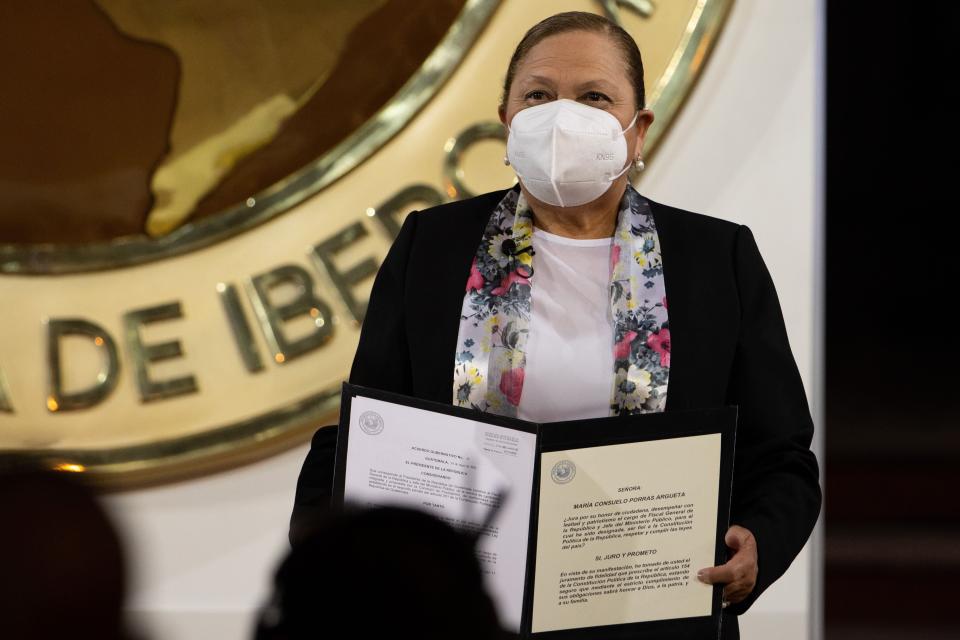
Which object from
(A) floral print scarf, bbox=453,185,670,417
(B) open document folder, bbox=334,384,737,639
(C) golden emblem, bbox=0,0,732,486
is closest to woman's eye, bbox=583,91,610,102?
(A) floral print scarf, bbox=453,185,670,417

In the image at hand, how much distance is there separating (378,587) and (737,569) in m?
0.78

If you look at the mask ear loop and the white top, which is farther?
the mask ear loop

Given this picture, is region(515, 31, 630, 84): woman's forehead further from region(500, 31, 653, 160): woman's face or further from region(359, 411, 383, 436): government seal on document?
region(359, 411, 383, 436): government seal on document

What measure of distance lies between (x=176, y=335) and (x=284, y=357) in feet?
0.69

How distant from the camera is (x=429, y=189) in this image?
2.55 m

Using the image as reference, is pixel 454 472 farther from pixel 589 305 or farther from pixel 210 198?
pixel 210 198

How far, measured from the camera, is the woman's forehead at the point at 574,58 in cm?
166

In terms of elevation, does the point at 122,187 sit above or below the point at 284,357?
above

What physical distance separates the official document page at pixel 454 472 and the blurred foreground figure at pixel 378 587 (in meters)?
0.62

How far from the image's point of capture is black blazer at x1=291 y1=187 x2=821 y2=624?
1.58m
